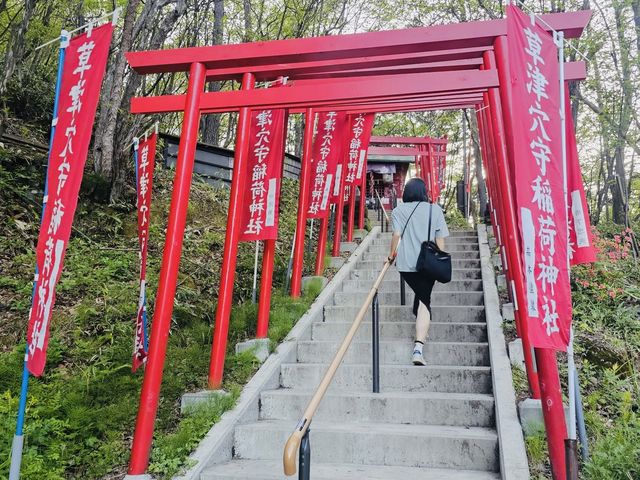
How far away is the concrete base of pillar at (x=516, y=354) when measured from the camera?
4.65 m

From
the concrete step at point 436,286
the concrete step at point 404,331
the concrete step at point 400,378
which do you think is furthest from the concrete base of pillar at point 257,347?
the concrete step at point 436,286

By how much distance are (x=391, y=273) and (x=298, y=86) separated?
4553mm

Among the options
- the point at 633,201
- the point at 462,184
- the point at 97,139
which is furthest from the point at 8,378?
the point at 633,201

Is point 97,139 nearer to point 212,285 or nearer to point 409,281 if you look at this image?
point 212,285

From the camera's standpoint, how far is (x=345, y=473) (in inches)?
142

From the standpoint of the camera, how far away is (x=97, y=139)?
8172 millimetres

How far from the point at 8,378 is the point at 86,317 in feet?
4.18

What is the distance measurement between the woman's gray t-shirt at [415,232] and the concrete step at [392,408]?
1465mm

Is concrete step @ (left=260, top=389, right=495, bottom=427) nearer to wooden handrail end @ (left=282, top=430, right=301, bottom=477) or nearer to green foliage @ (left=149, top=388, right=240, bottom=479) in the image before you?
green foliage @ (left=149, top=388, right=240, bottom=479)

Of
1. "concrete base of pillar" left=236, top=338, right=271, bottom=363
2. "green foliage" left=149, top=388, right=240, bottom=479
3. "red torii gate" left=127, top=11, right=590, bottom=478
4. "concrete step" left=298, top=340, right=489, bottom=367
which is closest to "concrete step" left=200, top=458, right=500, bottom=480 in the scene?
"green foliage" left=149, top=388, right=240, bottom=479

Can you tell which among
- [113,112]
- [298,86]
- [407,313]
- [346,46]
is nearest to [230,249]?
[298,86]

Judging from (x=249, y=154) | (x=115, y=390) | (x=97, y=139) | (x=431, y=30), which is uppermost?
(x=97, y=139)

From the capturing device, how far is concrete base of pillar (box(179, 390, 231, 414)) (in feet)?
14.3

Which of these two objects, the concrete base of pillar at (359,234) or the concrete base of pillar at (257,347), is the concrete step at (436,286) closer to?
the concrete base of pillar at (257,347)
